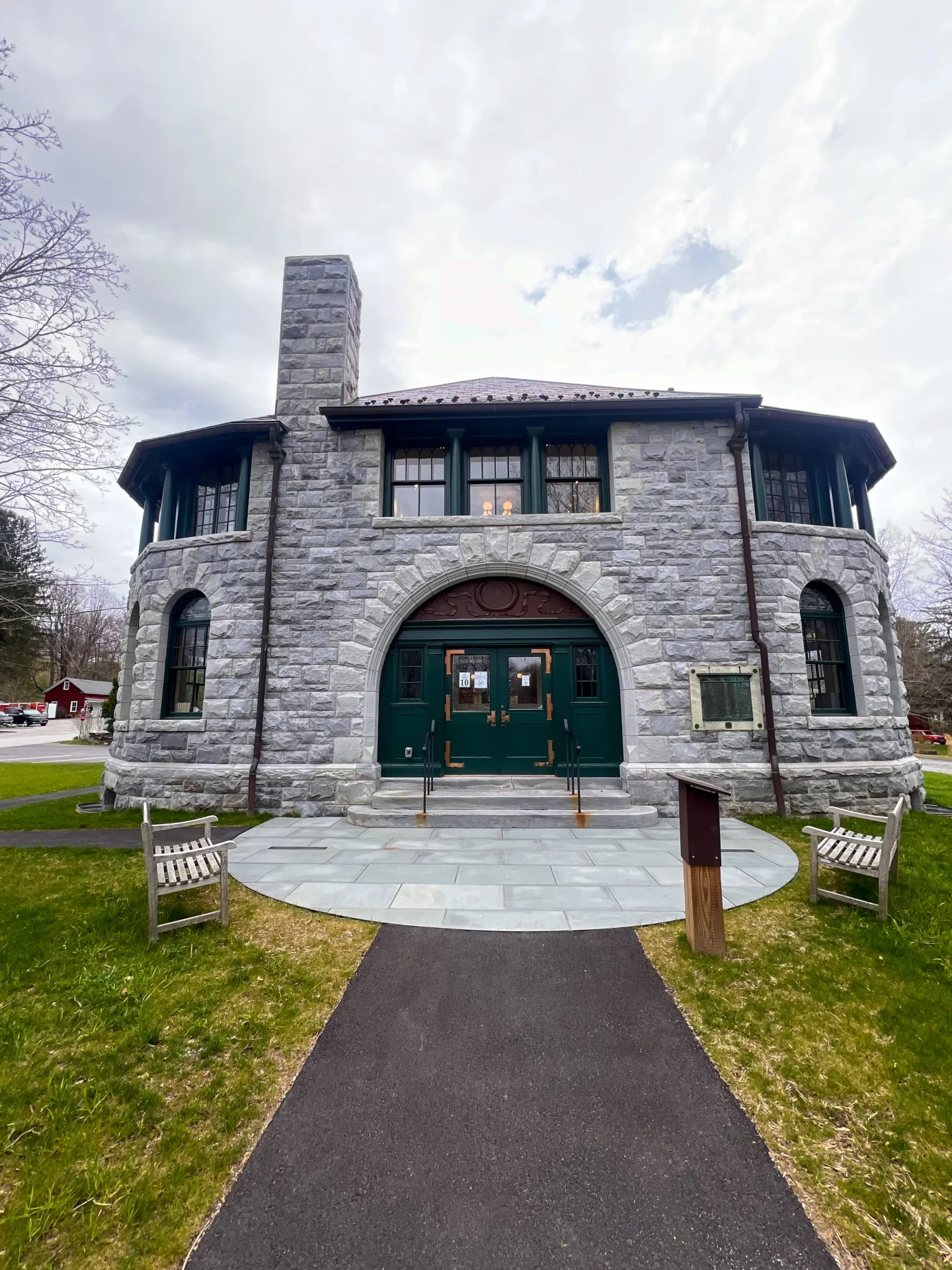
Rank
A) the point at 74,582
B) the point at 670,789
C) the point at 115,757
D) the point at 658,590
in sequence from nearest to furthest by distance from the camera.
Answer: the point at 74,582, the point at 670,789, the point at 658,590, the point at 115,757

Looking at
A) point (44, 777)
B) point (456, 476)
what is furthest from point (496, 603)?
point (44, 777)

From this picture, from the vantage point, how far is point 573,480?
9.55m

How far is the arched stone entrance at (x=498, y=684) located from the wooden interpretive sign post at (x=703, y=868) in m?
4.92

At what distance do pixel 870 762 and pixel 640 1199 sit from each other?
8756 mm

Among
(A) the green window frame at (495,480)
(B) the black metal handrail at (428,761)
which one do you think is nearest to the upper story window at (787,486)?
(A) the green window frame at (495,480)

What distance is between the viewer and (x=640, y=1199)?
205 centimetres

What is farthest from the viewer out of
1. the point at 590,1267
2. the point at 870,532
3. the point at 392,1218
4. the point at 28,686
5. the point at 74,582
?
the point at 28,686

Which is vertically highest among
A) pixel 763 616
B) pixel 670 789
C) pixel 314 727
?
pixel 763 616

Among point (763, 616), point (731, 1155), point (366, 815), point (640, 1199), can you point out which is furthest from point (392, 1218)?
point (763, 616)

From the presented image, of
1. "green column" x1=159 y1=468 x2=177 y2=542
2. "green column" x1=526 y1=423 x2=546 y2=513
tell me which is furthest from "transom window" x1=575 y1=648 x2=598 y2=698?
"green column" x1=159 y1=468 x2=177 y2=542

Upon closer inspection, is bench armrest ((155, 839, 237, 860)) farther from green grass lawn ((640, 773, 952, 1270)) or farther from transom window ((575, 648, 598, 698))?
transom window ((575, 648, 598, 698))

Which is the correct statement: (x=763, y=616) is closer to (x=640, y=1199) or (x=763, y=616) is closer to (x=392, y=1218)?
(x=640, y=1199)

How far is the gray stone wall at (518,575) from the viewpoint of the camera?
27.7ft

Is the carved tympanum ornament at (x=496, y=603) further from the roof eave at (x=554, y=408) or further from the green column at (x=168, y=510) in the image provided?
the green column at (x=168, y=510)
